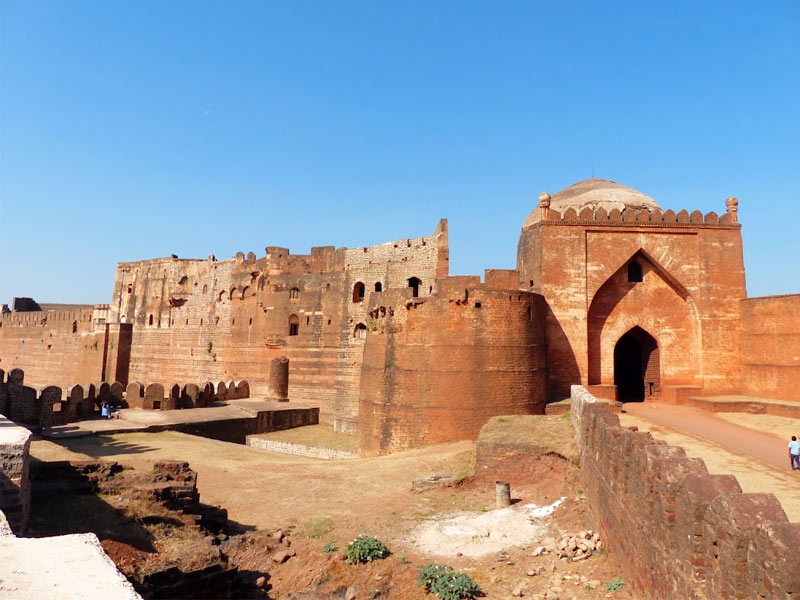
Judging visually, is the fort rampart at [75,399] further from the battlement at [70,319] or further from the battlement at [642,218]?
the battlement at [70,319]

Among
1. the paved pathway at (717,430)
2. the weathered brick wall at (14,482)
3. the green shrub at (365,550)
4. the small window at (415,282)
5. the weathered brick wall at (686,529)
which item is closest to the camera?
the weathered brick wall at (686,529)

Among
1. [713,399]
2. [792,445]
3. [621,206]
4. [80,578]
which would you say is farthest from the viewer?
[621,206]

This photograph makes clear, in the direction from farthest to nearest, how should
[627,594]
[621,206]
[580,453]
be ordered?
[621,206] → [580,453] → [627,594]

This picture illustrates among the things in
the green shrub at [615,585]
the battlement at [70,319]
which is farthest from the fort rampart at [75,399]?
the green shrub at [615,585]

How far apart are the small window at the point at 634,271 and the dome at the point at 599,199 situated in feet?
5.74

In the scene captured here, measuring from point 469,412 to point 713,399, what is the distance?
23.0 feet

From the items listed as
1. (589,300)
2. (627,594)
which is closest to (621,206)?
(589,300)

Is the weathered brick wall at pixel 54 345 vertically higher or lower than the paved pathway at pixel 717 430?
higher

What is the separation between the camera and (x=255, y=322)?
27.2 metres

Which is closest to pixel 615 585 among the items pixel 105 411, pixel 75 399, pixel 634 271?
pixel 634 271

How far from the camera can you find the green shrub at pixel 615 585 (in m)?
5.59

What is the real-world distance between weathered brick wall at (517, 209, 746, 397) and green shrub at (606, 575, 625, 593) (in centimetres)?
1115

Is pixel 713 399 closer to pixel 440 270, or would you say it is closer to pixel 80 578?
pixel 440 270

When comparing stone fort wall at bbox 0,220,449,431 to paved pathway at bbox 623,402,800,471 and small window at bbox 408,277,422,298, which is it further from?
paved pathway at bbox 623,402,800,471
